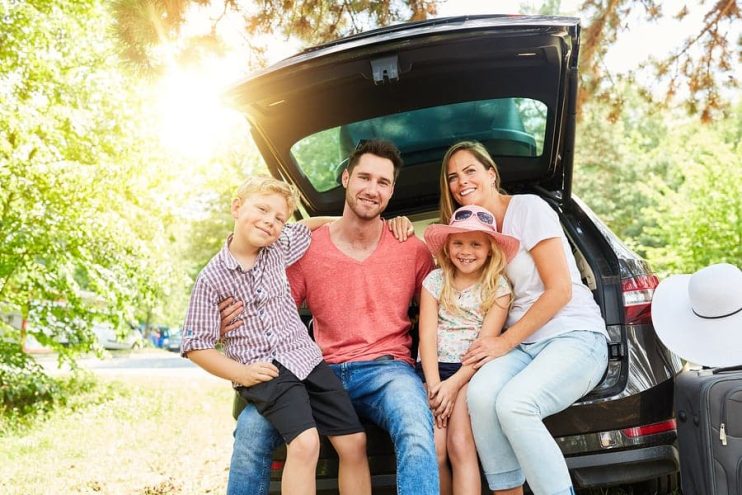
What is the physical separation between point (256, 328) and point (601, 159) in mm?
26296

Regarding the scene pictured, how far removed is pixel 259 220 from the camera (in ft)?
8.85

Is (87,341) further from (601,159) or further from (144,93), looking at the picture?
(601,159)

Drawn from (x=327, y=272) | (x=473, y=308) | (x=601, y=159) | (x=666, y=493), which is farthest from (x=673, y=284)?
(x=601, y=159)

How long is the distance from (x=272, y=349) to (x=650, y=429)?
1.45 metres

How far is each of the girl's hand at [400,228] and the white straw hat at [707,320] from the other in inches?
41.9

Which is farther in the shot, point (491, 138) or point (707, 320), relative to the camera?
point (491, 138)

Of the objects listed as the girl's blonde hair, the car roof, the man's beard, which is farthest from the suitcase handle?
the man's beard

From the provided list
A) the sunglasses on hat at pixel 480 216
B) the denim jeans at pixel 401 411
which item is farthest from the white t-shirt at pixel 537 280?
the denim jeans at pixel 401 411

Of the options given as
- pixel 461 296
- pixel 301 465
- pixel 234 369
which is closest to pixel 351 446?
pixel 301 465

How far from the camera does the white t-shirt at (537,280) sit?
266cm

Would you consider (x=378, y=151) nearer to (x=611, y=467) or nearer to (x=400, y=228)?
(x=400, y=228)

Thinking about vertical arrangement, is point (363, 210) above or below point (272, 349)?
above

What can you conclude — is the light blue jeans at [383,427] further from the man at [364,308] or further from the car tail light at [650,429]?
the car tail light at [650,429]

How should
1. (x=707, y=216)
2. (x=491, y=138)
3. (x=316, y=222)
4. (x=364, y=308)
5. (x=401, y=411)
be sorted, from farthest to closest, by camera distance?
(x=707, y=216), (x=491, y=138), (x=316, y=222), (x=364, y=308), (x=401, y=411)
